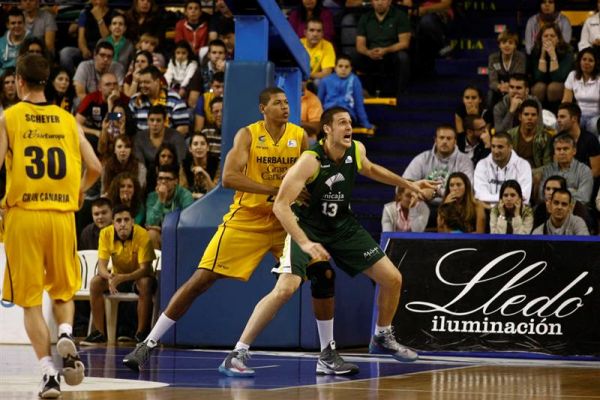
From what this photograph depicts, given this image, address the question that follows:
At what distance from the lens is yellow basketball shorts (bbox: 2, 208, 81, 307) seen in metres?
7.98

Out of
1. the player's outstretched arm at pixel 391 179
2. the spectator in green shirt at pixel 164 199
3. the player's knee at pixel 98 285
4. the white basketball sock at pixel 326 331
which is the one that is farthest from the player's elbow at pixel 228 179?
the spectator in green shirt at pixel 164 199

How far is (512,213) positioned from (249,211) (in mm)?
3874

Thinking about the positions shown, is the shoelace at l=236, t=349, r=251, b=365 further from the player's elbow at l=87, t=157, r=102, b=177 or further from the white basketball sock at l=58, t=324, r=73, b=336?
the player's elbow at l=87, t=157, r=102, b=177


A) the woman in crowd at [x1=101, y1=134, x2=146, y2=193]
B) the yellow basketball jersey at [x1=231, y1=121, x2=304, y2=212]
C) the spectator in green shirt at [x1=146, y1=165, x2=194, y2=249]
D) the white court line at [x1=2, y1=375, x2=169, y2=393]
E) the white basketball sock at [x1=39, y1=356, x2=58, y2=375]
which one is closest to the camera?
the white basketball sock at [x1=39, y1=356, x2=58, y2=375]

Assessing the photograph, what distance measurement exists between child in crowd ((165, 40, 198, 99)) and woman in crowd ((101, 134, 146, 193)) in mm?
2027

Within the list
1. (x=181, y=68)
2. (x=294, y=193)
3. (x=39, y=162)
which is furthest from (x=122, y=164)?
(x=39, y=162)

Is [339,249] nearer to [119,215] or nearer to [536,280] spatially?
[536,280]

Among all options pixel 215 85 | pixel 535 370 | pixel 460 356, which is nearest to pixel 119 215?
pixel 215 85

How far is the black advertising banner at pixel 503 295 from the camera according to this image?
11594 mm

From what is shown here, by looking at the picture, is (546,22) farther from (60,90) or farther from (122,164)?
(60,90)

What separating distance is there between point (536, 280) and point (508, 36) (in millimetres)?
5205

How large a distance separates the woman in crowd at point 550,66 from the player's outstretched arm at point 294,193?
6986mm

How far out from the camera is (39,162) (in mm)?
8039

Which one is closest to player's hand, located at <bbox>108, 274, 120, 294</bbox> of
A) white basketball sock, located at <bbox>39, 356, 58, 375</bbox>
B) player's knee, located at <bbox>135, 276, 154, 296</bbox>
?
player's knee, located at <bbox>135, 276, 154, 296</bbox>
